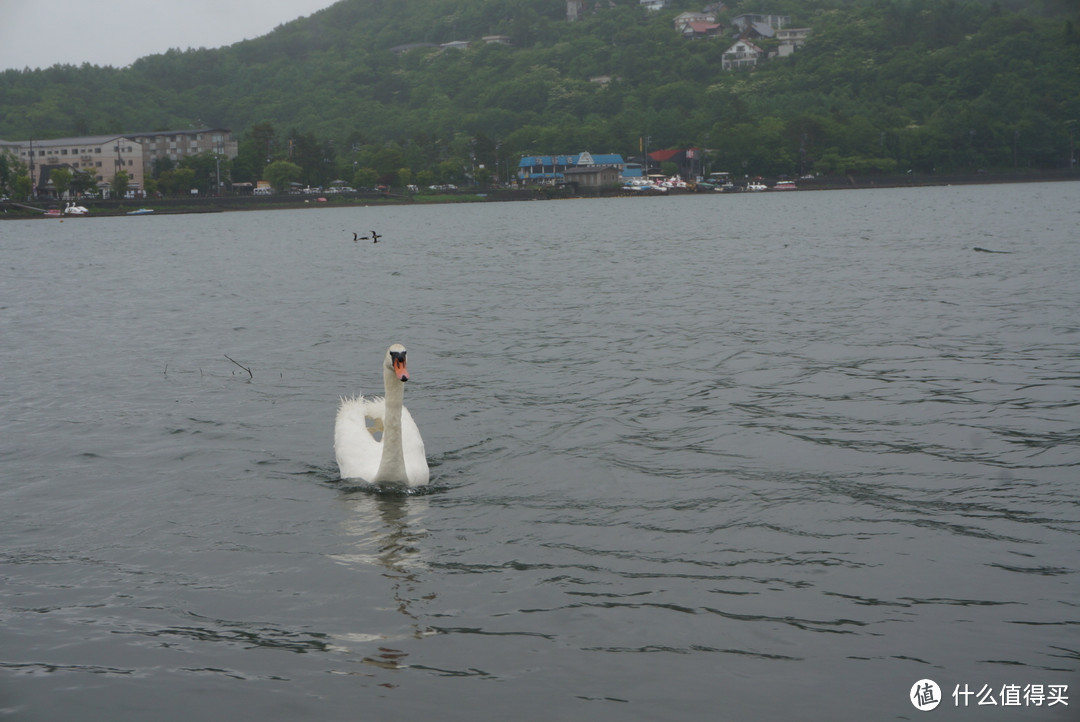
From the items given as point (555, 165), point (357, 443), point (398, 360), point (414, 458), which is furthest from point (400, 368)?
point (555, 165)

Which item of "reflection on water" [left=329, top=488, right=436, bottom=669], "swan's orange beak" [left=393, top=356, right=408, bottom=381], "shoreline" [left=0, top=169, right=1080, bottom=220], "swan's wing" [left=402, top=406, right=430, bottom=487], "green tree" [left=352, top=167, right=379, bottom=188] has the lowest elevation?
"reflection on water" [left=329, top=488, right=436, bottom=669]

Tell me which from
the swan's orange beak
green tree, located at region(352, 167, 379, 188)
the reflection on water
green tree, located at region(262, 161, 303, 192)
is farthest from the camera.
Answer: green tree, located at region(352, 167, 379, 188)

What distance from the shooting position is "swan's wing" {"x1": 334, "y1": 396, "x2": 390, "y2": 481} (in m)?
11.8

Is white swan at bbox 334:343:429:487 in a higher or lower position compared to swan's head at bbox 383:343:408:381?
lower

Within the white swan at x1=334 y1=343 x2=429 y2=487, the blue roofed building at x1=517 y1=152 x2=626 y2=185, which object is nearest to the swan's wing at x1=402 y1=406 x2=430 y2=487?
the white swan at x1=334 y1=343 x2=429 y2=487

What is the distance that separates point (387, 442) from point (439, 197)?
153 m

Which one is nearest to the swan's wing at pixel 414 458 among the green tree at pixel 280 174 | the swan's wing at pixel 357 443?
the swan's wing at pixel 357 443

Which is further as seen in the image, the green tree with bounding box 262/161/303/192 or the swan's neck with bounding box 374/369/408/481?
the green tree with bounding box 262/161/303/192

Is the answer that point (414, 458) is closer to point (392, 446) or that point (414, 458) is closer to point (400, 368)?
point (392, 446)

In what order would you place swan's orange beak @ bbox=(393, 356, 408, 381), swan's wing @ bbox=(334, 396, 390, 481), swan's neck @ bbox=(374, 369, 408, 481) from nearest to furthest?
1. swan's orange beak @ bbox=(393, 356, 408, 381)
2. swan's neck @ bbox=(374, 369, 408, 481)
3. swan's wing @ bbox=(334, 396, 390, 481)

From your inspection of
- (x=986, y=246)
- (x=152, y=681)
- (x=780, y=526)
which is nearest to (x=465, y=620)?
(x=152, y=681)

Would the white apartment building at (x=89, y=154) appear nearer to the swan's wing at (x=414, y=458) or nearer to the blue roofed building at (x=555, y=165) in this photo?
the blue roofed building at (x=555, y=165)

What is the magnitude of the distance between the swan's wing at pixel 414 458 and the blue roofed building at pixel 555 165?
175672 mm

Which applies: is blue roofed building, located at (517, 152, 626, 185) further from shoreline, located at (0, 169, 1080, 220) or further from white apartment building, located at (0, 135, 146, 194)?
white apartment building, located at (0, 135, 146, 194)
